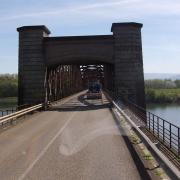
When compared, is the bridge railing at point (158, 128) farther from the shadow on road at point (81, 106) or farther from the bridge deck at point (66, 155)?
the shadow on road at point (81, 106)

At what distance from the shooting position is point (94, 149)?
1152 cm

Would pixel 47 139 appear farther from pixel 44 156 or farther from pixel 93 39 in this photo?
pixel 93 39

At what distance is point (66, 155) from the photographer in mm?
10617

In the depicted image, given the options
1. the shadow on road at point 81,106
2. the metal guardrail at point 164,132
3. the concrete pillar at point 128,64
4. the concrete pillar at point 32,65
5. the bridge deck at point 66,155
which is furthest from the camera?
the concrete pillar at point 32,65

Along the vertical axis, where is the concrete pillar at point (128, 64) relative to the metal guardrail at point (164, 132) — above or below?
above

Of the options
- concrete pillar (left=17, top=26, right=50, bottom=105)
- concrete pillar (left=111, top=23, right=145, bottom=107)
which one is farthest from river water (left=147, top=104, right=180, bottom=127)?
concrete pillar (left=17, top=26, right=50, bottom=105)

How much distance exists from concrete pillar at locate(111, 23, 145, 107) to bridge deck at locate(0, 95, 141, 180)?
16.6 m

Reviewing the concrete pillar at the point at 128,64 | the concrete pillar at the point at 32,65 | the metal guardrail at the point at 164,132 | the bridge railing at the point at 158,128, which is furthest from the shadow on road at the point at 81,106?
the metal guardrail at the point at 164,132

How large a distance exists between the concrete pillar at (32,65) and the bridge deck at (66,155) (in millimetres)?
16731

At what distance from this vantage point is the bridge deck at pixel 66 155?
838 cm

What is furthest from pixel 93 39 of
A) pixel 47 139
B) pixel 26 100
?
pixel 47 139

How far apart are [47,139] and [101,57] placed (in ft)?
65.7

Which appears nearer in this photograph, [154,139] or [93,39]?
[154,139]

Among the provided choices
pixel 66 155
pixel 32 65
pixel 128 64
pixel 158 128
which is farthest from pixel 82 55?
pixel 66 155
